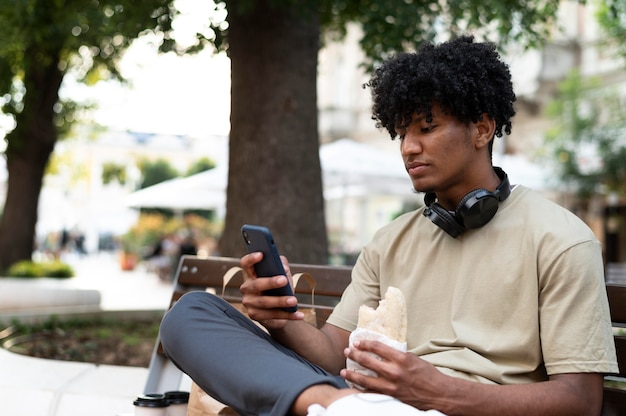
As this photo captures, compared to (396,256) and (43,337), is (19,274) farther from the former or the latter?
(396,256)

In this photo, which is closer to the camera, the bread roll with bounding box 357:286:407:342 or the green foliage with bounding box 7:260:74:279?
the bread roll with bounding box 357:286:407:342

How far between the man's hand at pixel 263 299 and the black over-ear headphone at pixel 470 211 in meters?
0.50

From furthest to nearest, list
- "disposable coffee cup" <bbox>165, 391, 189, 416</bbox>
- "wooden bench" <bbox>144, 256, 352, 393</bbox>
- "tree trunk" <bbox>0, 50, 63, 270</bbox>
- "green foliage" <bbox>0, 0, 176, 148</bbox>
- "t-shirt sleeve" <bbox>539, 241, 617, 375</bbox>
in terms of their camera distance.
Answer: "tree trunk" <bbox>0, 50, 63, 270</bbox>
"green foliage" <bbox>0, 0, 176, 148</bbox>
"wooden bench" <bbox>144, 256, 352, 393</bbox>
"disposable coffee cup" <bbox>165, 391, 189, 416</bbox>
"t-shirt sleeve" <bbox>539, 241, 617, 375</bbox>

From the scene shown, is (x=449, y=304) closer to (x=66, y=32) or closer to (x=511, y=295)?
(x=511, y=295)

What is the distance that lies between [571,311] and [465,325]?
34 centimetres

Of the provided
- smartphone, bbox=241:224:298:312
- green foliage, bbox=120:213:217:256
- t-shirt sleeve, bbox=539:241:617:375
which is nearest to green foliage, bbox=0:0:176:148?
smartphone, bbox=241:224:298:312

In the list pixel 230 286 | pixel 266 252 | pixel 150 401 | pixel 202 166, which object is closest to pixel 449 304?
pixel 266 252

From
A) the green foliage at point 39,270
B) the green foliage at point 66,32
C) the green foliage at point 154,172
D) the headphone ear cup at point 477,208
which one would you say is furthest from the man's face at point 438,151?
the green foliage at point 154,172

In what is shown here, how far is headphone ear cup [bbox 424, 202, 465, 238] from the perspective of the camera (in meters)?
2.56

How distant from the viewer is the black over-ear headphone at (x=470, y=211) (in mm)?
2484

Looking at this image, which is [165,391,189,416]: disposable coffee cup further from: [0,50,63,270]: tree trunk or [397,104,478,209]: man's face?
[0,50,63,270]: tree trunk

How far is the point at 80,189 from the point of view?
5875 cm

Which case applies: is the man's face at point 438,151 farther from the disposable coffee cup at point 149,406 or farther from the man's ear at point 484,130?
the disposable coffee cup at point 149,406

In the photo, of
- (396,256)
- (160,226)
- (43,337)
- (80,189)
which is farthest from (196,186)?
(80,189)
